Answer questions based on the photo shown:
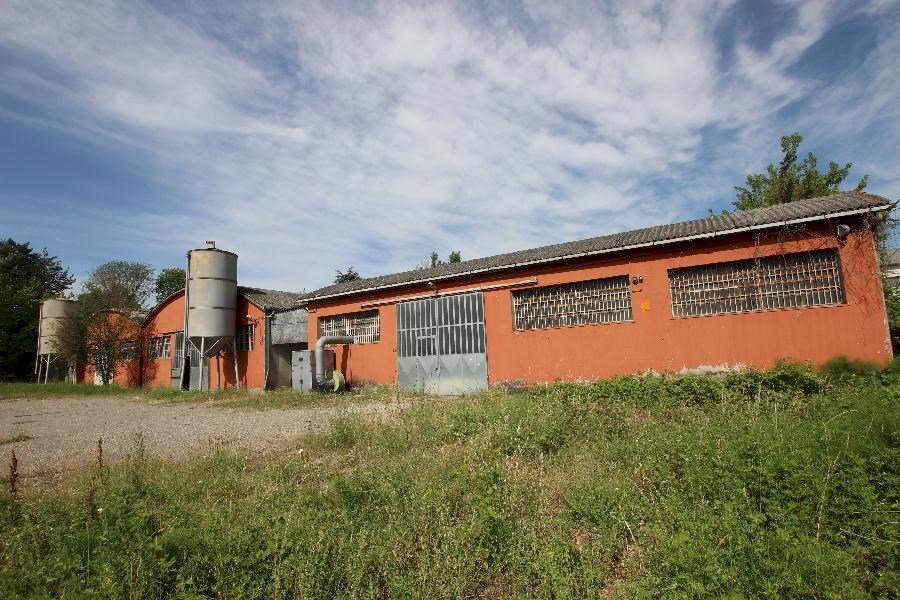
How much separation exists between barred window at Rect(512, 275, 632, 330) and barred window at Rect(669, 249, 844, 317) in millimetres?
1306

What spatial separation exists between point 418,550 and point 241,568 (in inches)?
47.6

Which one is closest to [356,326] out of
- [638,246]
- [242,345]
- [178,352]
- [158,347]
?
[242,345]

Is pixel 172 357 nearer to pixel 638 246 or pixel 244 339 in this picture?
pixel 244 339

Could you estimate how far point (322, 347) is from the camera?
17.5 m

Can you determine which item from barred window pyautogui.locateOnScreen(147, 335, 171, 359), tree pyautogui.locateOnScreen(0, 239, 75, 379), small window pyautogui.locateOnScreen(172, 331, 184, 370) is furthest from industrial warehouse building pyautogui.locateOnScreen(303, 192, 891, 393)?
tree pyautogui.locateOnScreen(0, 239, 75, 379)

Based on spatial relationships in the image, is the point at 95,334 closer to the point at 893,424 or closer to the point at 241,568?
the point at 241,568

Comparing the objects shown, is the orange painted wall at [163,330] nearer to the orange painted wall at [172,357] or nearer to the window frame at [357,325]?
the orange painted wall at [172,357]

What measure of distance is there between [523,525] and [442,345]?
38.6 feet

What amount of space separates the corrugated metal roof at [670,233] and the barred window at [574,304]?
0.89 metres

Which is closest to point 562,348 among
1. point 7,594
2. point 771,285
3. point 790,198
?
point 771,285

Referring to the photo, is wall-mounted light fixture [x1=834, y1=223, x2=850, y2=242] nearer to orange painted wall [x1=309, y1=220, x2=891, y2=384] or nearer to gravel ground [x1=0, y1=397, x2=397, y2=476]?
orange painted wall [x1=309, y1=220, x2=891, y2=384]

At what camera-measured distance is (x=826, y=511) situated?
3.39m

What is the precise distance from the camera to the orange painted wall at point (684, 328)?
987 centimetres

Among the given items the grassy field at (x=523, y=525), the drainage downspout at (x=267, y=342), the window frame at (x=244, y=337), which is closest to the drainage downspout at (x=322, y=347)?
the drainage downspout at (x=267, y=342)
